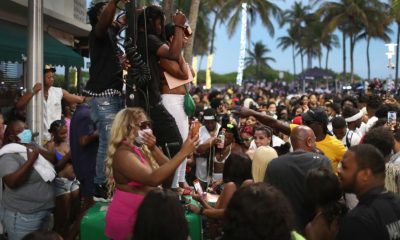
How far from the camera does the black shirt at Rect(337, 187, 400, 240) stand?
335cm

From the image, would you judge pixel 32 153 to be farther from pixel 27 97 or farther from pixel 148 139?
pixel 27 97

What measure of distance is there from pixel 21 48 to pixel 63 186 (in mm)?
4171

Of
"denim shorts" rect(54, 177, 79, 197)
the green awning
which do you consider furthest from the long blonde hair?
the green awning

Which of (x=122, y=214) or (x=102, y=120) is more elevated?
(x=102, y=120)

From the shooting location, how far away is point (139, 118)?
13.7 feet

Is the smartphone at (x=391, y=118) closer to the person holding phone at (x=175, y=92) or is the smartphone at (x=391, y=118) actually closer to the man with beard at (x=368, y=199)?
the person holding phone at (x=175, y=92)

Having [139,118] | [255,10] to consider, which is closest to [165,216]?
[139,118]

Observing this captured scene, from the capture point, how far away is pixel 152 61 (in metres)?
5.18

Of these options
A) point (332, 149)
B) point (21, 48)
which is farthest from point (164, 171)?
point (21, 48)

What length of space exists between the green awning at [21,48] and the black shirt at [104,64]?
4063 mm

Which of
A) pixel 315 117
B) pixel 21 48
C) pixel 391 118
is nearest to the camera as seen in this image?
pixel 315 117

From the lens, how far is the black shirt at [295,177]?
445 cm

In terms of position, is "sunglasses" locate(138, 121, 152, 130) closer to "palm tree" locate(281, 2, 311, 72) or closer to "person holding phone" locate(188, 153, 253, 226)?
"person holding phone" locate(188, 153, 253, 226)

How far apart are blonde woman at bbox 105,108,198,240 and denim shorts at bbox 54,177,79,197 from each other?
200 cm
